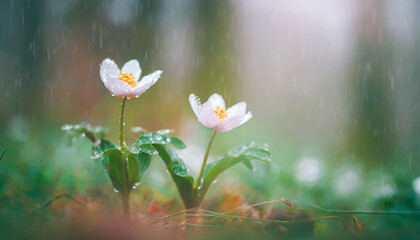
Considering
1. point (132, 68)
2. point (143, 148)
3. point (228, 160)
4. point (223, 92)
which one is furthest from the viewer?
point (223, 92)

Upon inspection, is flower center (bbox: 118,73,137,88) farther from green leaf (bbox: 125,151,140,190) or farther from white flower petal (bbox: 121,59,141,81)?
green leaf (bbox: 125,151,140,190)

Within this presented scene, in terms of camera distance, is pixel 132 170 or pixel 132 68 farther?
pixel 132 68

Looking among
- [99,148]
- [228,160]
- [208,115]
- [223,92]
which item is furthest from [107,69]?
[223,92]

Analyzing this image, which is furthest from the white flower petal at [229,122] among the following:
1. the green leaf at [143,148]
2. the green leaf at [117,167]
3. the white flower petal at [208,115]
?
the green leaf at [117,167]

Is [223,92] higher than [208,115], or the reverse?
[223,92]

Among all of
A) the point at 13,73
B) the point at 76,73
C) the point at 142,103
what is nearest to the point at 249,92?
the point at 142,103

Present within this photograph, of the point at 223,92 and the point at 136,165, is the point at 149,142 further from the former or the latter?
the point at 223,92
